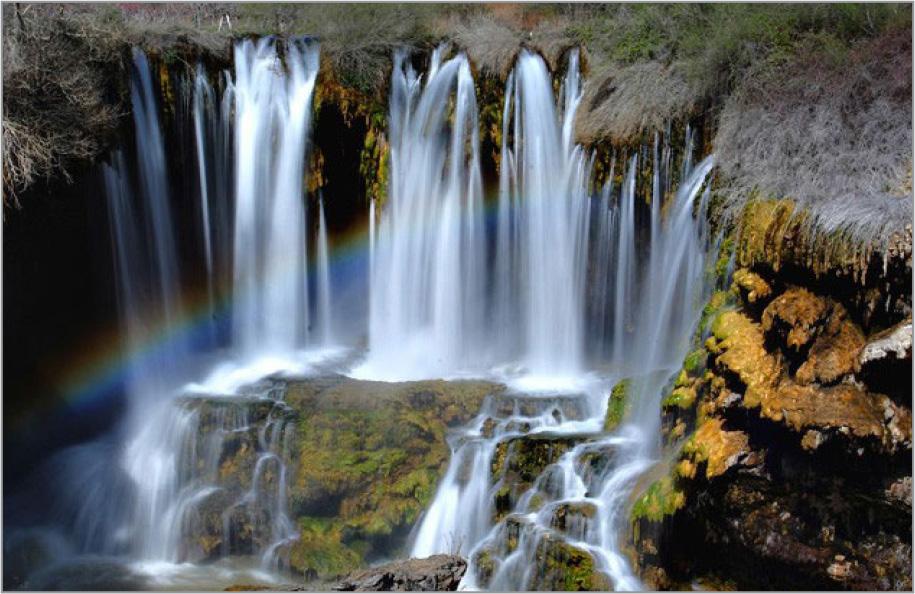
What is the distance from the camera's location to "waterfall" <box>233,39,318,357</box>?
1277 centimetres

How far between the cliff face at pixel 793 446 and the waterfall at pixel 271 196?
678cm

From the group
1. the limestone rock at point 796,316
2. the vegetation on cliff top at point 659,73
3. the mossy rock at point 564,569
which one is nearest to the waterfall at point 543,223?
the vegetation on cliff top at point 659,73

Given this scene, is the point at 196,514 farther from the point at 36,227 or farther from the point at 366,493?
the point at 36,227

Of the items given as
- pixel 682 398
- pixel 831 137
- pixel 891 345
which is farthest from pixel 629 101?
pixel 891 345

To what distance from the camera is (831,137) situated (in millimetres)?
9078

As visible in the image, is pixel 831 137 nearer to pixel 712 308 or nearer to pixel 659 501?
pixel 712 308

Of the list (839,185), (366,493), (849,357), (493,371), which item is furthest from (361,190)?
(849,357)

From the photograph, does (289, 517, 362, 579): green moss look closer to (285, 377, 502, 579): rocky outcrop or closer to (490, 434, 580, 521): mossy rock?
(285, 377, 502, 579): rocky outcrop

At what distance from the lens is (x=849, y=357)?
23.5 feet

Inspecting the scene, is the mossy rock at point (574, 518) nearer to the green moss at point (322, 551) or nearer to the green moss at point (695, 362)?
the green moss at point (695, 362)

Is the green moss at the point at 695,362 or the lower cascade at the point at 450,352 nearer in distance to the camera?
the lower cascade at the point at 450,352

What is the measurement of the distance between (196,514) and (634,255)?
5832 mm

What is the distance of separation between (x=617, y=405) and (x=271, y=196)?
590 cm

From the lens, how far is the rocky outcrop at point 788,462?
6.90 metres
